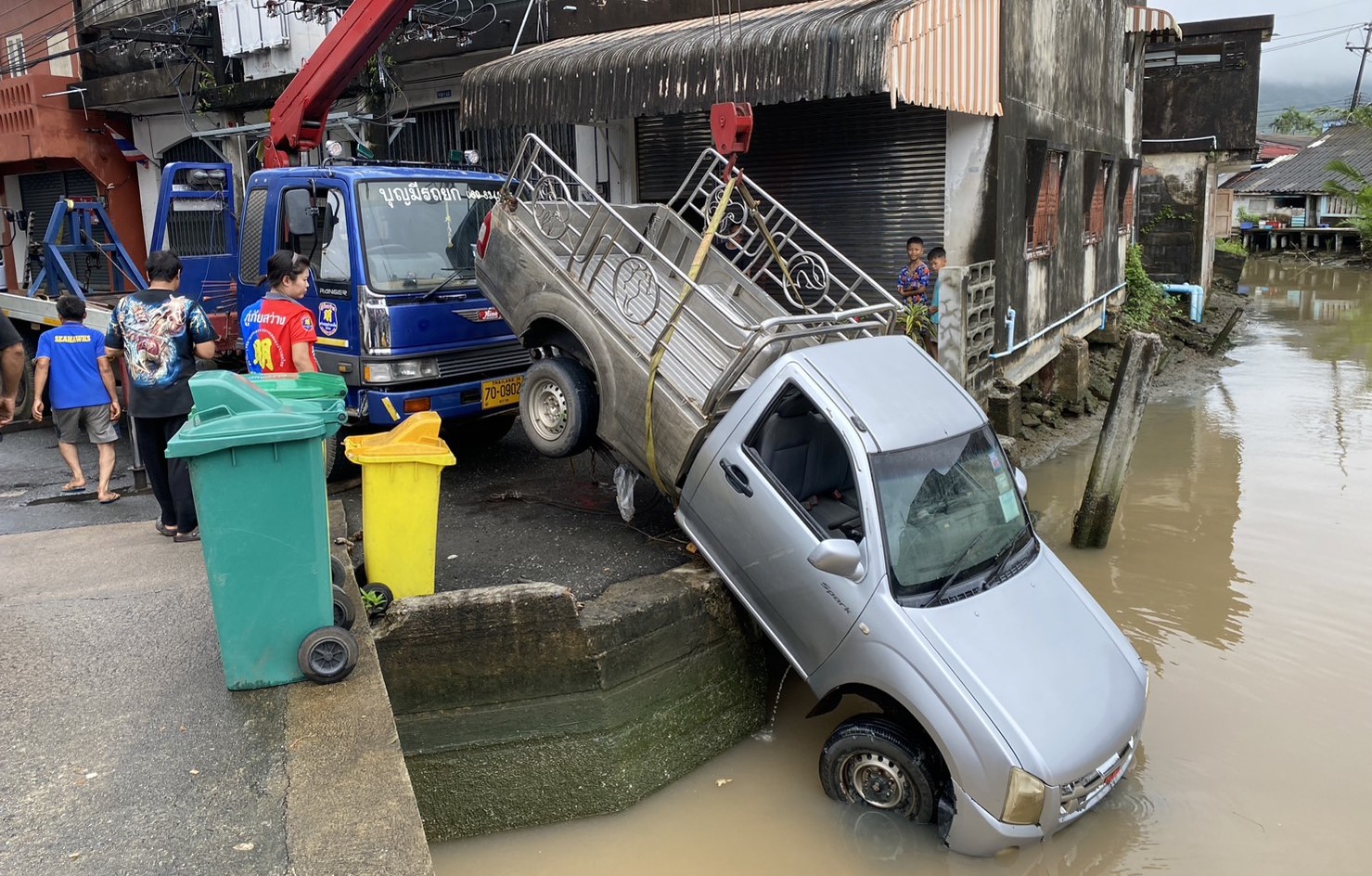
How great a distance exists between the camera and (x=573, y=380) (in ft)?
21.4

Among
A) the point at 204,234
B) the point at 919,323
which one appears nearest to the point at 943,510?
the point at 919,323

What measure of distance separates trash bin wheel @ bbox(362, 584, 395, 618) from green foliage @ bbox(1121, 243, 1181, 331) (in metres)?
16.1

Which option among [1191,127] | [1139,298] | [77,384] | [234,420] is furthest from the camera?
[1191,127]

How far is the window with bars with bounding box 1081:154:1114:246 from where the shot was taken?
48.6 ft

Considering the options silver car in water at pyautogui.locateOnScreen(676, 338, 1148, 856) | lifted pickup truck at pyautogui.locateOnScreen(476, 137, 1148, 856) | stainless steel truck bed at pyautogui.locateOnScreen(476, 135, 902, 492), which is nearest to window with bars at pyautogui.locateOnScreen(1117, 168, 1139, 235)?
stainless steel truck bed at pyautogui.locateOnScreen(476, 135, 902, 492)

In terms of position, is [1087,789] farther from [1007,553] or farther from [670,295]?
[670,295]

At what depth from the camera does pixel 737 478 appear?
540 centimetres

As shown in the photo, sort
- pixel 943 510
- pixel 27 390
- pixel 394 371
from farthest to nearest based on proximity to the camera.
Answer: pixel 27 390 < pixel 394 371 < pixel 943 510

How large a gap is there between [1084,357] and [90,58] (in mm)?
16401

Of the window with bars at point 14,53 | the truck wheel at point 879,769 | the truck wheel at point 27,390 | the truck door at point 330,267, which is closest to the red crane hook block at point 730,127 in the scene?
the truck door at point 330,267

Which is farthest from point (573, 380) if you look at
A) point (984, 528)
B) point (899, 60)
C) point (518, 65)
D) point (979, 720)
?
point (518, 65)

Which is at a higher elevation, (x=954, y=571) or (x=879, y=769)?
(x=954, y=571)

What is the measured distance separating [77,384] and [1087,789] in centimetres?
758

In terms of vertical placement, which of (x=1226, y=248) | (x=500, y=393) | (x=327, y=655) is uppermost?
(x=500, y=393)
